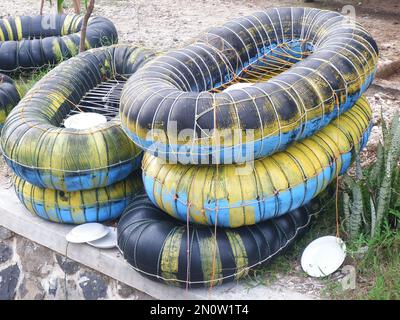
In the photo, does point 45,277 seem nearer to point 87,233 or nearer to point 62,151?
point 87,233

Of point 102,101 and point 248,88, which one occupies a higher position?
point 248,88

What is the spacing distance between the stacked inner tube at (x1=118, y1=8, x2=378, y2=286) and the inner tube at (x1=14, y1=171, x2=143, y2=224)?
33cm

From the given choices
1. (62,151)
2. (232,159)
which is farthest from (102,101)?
(232,159)

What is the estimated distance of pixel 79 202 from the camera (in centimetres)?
435

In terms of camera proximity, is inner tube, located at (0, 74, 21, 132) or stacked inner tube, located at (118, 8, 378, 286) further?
inner tube, located at (0, 74, 21, 132)

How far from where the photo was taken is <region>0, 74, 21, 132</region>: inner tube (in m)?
5.62

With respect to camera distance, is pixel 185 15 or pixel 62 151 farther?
pixel 185 15

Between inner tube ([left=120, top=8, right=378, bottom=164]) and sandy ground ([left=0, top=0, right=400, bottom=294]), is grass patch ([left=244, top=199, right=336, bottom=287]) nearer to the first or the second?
inner tube ([left=120, top=8, right=378, bottom=164])

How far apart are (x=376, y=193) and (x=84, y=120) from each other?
7.57 feet

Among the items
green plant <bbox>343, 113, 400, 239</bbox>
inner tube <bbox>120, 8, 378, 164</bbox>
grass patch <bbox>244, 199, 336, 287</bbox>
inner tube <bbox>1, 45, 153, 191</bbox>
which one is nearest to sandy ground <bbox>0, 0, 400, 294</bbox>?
inner tube <bbox>120, 8, 378, 164</bbox>

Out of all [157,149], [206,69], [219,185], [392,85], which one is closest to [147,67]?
[206,69]

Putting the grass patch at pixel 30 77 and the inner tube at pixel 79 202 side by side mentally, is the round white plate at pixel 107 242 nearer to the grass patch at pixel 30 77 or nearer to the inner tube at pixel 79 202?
the inner tube at pixel 79 202

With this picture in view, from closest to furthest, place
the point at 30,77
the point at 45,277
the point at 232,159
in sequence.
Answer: the point at 232,159
the point at 45,277
the point at 30,77

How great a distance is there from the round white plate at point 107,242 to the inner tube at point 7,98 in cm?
203
